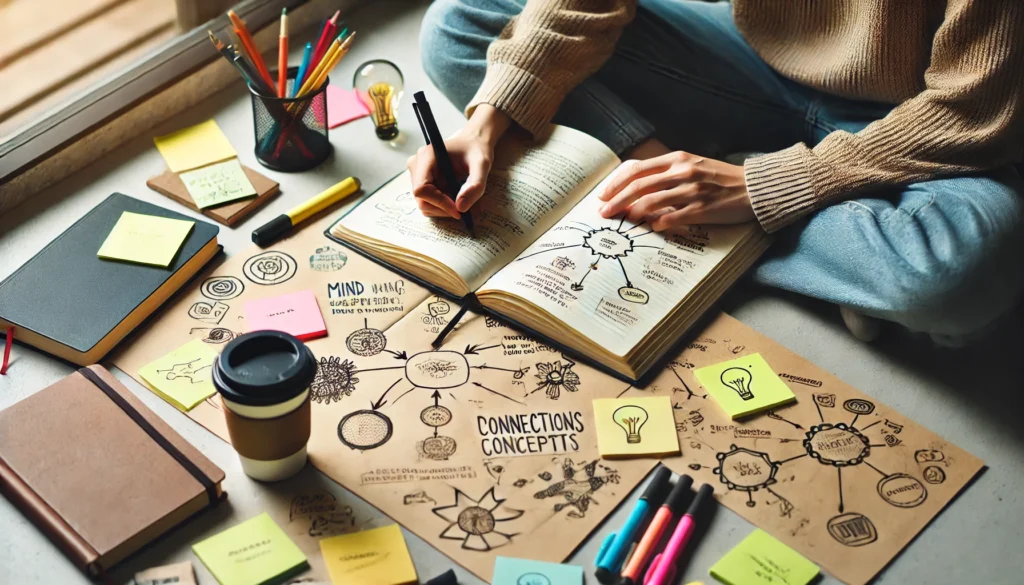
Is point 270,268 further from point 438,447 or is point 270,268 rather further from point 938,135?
point 938,135

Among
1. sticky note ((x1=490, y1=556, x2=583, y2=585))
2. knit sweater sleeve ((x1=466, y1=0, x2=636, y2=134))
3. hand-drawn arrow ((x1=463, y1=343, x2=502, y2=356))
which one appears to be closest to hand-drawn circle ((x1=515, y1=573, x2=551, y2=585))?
sticky note ((x1=490, y1=556, x2=583, y2=585))

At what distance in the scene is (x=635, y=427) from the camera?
1.09 meters

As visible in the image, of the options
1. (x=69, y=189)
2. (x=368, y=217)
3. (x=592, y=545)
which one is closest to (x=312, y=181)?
(x=368, y=217)

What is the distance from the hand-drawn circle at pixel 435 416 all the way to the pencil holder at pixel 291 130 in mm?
539

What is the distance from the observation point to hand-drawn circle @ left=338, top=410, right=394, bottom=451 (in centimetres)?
107

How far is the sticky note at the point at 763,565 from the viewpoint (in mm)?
953

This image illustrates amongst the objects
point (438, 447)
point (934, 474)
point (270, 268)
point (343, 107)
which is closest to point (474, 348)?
point (438, 447)

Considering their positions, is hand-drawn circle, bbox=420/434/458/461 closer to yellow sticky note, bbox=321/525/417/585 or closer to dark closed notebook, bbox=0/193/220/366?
yellow sticky note, bbox=321/525/417/585

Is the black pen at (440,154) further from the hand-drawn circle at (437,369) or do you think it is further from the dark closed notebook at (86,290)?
the dark closed notebook at (86,290)

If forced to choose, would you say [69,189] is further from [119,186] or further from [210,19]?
[210,19]

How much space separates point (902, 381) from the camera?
1.18 m

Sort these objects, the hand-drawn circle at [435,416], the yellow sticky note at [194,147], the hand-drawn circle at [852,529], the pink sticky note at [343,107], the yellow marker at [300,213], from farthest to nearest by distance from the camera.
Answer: the pink sticky note at [343,107]
the yellow sticky note at [194,147]
the yellow marker at [300,213]
the hand-drawn circle at [435,416]
the hand-drawn circle at [852,529]

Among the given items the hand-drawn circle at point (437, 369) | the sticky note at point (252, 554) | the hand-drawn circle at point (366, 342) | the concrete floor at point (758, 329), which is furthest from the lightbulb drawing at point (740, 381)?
the sticky note at point (252, 554)

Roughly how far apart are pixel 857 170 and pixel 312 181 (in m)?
0.77
